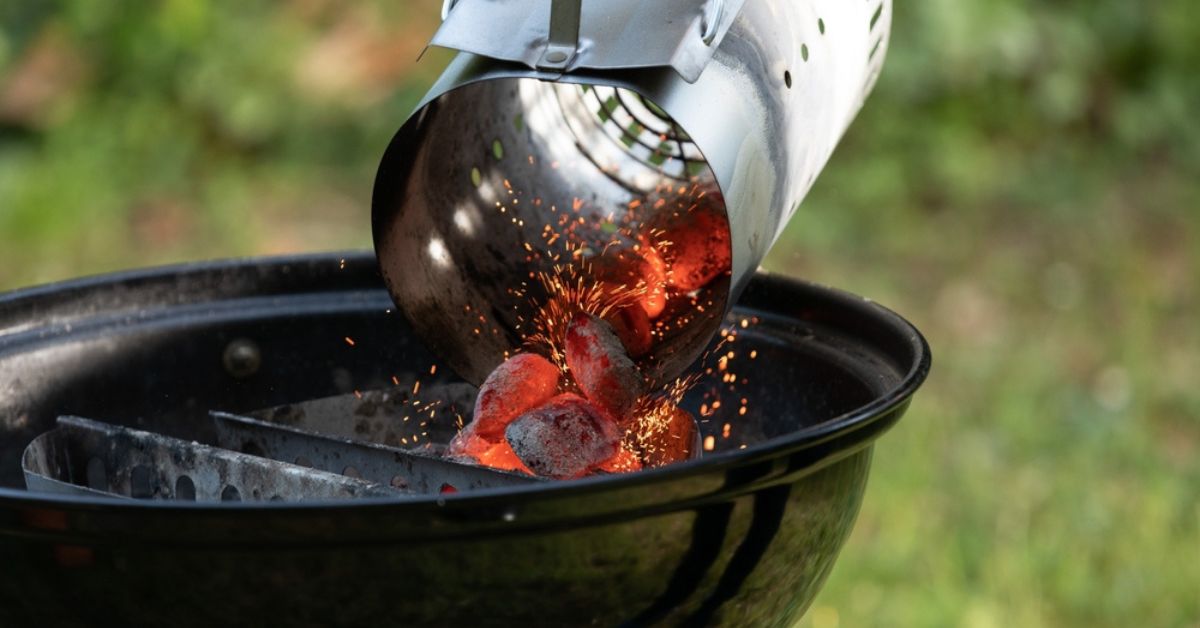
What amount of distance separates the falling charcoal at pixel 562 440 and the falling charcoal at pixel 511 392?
0.05 m

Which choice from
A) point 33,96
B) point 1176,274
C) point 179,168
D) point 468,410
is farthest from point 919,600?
point 33,96

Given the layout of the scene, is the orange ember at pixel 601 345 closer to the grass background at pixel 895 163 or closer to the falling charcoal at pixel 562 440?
the falling charcoal at pixel 562 440

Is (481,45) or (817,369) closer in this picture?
(481,45)

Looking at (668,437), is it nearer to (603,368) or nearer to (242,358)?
(603,368)

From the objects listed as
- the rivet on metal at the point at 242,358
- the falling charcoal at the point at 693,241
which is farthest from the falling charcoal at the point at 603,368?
the rivet on metal at the point at 242,358

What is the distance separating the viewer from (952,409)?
275 centimetres

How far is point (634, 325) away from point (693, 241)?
99 millimetres

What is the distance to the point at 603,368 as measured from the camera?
1.23 m

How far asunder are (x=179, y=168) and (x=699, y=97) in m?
2.86

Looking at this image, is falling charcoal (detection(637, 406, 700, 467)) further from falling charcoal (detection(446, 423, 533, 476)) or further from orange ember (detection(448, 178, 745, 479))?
falling charcoal (detection(446, 423, 533, 476))

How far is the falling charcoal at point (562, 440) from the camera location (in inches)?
46.1

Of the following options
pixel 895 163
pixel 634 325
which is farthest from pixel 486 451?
pixel 895 163

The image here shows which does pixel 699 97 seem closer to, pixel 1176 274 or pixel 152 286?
pixel 152 286

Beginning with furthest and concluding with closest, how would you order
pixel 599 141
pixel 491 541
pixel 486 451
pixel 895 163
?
pixel 895 163
pixel 599 141
pixel 486 451
pixel 491 541
